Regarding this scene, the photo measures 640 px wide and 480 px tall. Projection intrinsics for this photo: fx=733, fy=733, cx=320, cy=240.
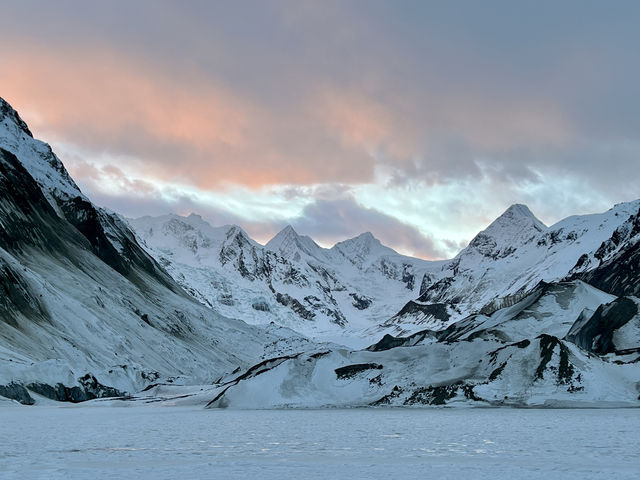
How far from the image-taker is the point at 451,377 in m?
54.7

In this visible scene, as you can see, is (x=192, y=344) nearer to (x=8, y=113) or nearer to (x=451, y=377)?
(x=8, y=113)

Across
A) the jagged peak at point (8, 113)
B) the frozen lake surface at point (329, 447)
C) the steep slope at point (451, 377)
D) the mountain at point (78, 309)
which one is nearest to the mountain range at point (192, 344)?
the steep slope at point (451, 377)

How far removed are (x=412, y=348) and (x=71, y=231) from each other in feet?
369

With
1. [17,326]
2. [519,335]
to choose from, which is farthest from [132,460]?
[17,326]

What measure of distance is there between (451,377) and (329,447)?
2889 cm

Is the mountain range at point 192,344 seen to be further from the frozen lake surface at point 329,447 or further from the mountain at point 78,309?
the frozen lake surface at point 329,447

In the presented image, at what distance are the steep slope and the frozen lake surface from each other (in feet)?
25.0

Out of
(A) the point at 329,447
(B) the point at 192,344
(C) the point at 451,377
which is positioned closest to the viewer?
(A) the point at 329,447

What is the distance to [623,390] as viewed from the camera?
1992 inches

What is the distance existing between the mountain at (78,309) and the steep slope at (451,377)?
26614 mm

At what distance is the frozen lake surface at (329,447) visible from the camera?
21.2 metres

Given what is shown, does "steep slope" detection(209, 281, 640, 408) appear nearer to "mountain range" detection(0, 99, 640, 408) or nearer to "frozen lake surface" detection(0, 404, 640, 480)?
"mountain range" detection(0, 99, 640, 408)

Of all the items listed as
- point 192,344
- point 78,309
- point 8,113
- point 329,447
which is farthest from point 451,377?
point 8,113

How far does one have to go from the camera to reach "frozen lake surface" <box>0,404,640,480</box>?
21.2m
